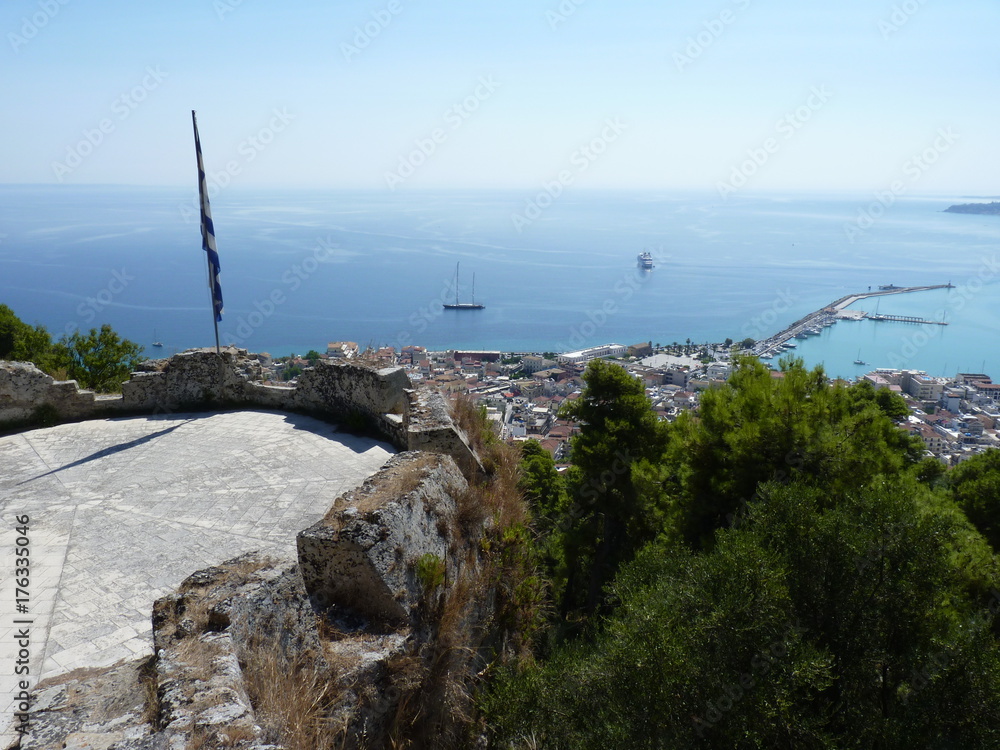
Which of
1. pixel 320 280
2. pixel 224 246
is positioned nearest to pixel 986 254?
pixel 320 280

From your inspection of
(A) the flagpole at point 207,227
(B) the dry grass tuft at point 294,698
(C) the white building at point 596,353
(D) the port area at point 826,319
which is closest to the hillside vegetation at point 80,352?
(A) the flagpole at point 207,227

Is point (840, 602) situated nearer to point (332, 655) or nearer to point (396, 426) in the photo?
point (332, 655)

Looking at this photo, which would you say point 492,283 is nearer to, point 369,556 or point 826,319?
point 826,319

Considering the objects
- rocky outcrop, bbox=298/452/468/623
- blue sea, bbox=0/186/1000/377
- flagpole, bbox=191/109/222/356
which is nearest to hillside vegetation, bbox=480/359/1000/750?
rocky outcrop, bbox=298/452/468/623

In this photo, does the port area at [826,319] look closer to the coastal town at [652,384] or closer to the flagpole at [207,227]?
the coastal town at [652,384]

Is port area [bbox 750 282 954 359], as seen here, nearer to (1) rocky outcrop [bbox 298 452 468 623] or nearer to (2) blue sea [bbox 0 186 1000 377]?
(2) blue sea [bbox 0 186 1000 377]

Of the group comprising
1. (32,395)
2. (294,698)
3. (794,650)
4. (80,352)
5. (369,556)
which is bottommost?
(80,352)

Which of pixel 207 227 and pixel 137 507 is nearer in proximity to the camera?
pixel 137 507

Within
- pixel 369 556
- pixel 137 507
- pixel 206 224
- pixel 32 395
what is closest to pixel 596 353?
pixel 206 224
